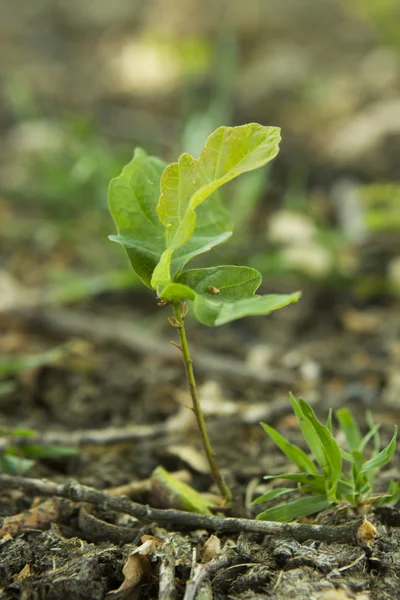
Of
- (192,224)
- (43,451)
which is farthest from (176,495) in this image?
Result: (192,224)

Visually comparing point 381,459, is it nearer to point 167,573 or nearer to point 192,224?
point 167,573

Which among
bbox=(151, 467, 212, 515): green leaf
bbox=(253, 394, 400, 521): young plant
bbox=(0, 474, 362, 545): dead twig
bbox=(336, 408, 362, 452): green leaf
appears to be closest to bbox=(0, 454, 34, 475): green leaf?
bbox=(0, 474, 362, 545): dead twig

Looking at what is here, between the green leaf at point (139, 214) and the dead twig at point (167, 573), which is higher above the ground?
the green leaf at point (139, 214)

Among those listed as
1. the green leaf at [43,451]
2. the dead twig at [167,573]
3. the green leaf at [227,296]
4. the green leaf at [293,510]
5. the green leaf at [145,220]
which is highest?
the green leaf at [145,220]

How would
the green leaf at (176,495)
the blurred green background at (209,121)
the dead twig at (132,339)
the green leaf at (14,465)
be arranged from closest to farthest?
the green leaf at (176,495)
the green leaf at (14,465)
the dead twig at (132,339)
the blurred green background at (209,121)

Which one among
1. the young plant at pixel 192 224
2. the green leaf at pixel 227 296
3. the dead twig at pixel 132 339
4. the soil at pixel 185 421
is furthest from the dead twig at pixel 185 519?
the dead twig at pixel 132 339

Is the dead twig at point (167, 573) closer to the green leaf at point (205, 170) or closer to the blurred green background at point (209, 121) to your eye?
the green leaf at point (205, 170)
